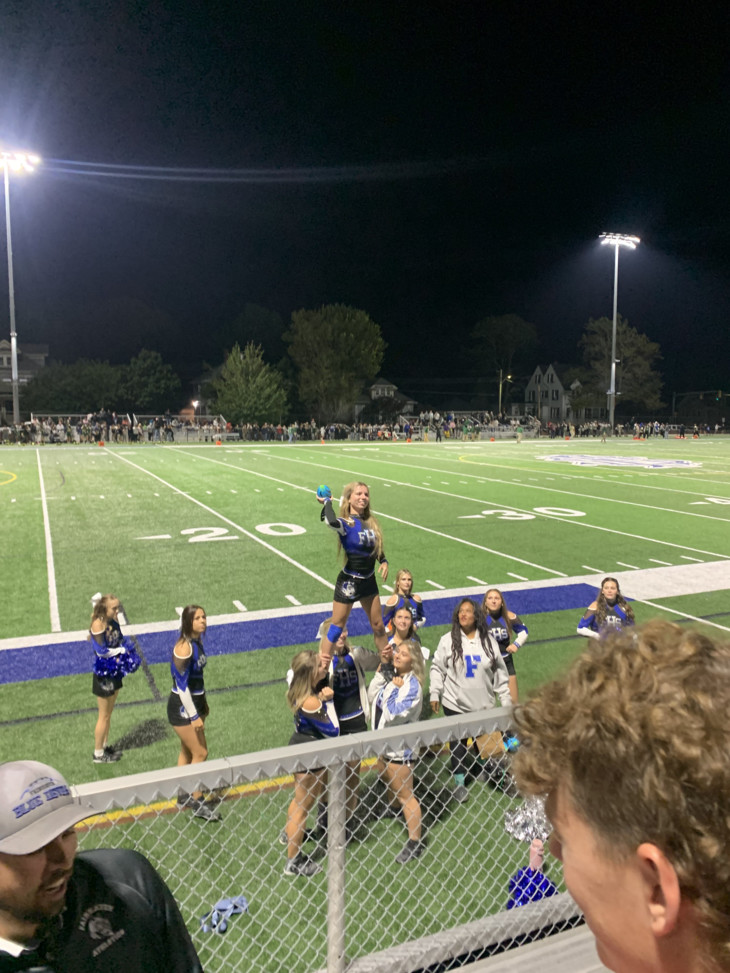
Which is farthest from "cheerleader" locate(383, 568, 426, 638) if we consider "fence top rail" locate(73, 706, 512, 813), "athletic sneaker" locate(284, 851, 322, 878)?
"fence top rail" locate(73, 706, 512, 813)

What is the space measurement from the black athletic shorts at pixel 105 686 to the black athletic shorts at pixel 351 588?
270 cm

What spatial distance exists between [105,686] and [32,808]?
13.2ft

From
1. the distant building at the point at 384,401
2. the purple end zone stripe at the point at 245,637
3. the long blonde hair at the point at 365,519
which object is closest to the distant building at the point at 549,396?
the distant building at the point at 384,401

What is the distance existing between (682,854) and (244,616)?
29.4ft

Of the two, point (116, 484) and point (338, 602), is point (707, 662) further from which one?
point (116, 484)

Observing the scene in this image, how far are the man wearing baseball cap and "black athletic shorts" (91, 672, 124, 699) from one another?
3.83 meters

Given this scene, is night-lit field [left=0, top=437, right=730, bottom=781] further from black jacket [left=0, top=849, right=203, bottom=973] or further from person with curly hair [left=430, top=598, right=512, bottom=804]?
black jacket [left=0, top=849, right=203, bottom=973]

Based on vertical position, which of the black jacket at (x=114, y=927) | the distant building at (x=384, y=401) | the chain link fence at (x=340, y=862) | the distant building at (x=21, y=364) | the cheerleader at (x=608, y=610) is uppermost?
the distant building at (x=21, y=364)

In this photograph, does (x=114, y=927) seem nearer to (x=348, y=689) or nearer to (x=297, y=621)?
(x=348, y=689)

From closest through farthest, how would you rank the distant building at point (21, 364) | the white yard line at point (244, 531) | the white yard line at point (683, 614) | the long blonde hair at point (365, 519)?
the long blonde hair at point (365, 519) → the white yard line at point (683, 614) → the white yard line at point (244, 531) → the distant building at point (21, 364)

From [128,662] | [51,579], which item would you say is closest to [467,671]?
[128,662]

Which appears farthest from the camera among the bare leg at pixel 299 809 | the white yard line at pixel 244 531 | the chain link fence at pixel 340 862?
the white yard line at pixel 244 531

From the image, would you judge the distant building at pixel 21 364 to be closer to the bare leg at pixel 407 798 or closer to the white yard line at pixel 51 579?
the white yard line at pixel 51 579

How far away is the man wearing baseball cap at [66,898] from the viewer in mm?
1784
